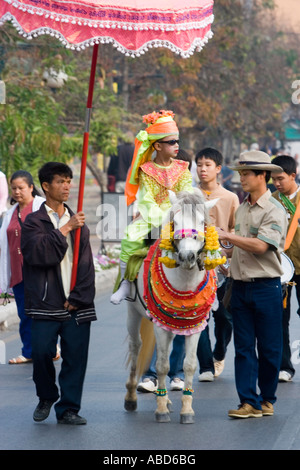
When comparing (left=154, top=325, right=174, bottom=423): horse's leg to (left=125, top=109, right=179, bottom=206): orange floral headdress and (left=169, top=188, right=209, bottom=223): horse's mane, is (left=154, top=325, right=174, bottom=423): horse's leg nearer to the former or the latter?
(left=169, top=188, right=209, bottom=223): horse's mane

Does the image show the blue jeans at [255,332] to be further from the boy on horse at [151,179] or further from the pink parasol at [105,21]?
the pink parasol at [105,21]

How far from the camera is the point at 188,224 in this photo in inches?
291

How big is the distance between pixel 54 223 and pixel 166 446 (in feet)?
6.23

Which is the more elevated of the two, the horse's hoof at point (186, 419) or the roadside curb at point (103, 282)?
the horse's hoof at point (186, 419)

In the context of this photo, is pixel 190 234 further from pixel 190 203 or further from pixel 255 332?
pixel 255 332

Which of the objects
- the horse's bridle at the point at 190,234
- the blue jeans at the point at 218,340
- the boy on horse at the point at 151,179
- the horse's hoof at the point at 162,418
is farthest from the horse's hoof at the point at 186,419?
the blue jeans at the point at 218,340

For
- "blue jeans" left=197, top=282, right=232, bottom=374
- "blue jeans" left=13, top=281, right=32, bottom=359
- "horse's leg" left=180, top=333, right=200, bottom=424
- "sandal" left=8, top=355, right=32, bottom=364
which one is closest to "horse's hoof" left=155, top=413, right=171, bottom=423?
"horse's leg" left=180, top=333, right=200, bottom=424

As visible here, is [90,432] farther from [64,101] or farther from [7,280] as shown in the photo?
[64,101]

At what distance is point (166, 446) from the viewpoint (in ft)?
23.5

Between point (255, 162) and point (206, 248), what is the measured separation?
39.0 inches

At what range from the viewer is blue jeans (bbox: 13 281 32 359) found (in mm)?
10625

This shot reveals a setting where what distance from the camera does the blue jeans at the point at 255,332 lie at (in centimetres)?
804

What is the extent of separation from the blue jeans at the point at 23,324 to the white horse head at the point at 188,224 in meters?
3.48

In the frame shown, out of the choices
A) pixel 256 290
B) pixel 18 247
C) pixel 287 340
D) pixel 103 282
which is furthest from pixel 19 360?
pixel 103 282
